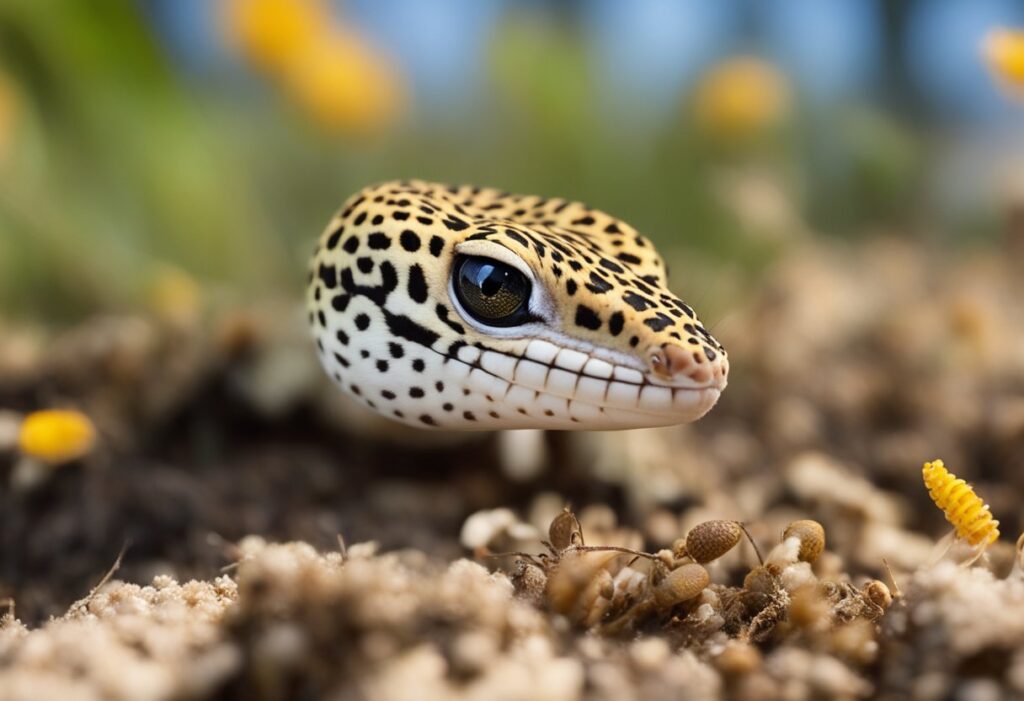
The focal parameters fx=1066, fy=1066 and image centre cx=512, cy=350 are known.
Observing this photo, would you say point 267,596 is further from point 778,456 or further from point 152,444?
point 778,456

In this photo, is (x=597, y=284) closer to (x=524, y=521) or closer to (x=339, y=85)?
(x=524, y=521)

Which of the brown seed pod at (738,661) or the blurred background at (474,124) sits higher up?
the blurred background at (474,124)

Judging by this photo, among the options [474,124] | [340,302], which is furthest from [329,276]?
[474,124]

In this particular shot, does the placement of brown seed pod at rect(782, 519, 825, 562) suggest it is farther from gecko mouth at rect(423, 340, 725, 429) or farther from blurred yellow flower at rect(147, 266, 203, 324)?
blurred yellow flower at rect(147, 266, 203, 324)

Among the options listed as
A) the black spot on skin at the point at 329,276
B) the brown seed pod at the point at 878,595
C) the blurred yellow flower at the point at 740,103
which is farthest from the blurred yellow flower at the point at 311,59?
the brown seed pod at the point at 878,595

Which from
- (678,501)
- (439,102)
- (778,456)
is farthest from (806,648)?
(439,102)

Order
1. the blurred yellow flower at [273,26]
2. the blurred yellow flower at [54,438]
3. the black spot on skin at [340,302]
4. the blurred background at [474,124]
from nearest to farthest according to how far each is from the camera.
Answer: the black spot on skin at [340,302] < the blurred yellow flower at [54,438] < the blurred background at [474,124] < the blurred yellow flower at [273,26]

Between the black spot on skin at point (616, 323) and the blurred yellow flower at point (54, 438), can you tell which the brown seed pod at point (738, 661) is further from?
the blurred yellow flower at point (54, 438)

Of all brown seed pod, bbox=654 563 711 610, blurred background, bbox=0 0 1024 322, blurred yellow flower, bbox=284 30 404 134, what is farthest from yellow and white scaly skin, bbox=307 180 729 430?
→ blurred yellow flower, bbox=284 30 404 134
